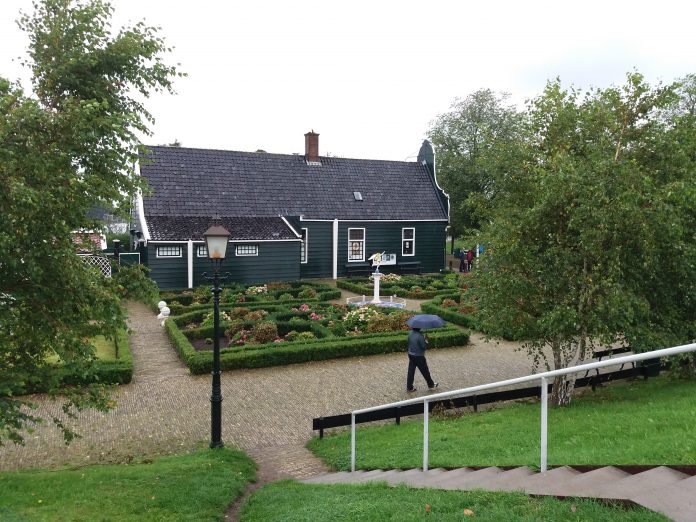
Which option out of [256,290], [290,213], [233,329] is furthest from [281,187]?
[233,329]

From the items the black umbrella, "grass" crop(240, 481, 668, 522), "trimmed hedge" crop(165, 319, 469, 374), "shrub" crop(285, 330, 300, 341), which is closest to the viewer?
"grass" crop(240, 481, 668, 522)

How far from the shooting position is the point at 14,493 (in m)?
6.65

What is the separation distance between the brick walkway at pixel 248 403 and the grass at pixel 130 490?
0.95 meters

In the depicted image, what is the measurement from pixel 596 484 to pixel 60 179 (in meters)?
5.22

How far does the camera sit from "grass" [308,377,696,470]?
571cm

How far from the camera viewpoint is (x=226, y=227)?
2661 centimetres

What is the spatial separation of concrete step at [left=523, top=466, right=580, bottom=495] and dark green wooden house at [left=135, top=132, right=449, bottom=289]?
A: 22.3 m

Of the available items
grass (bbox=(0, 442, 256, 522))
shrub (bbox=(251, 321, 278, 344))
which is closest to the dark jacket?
grass (bbox=(0, 442, 256, 522))

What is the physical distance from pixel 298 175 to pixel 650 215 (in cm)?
2425

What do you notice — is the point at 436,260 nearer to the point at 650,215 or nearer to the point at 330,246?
the point at 330,246

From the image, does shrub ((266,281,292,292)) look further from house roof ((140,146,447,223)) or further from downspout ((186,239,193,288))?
house roof ((140,146,447,223))

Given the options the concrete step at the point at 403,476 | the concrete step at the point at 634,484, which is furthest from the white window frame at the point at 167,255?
the concrete step at the point at 634,484

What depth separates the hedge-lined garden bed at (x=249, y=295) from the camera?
21031mm

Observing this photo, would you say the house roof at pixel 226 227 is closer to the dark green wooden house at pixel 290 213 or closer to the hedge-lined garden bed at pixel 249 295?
the dark green wooden house at pixel 290 213
